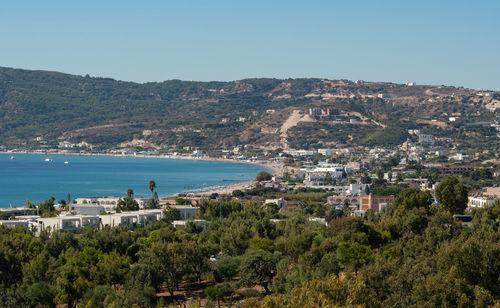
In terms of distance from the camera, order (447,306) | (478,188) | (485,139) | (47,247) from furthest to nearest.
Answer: (485,139)
(478,188)
(47,247)
(447,306)

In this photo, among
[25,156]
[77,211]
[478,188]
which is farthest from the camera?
[25,156]

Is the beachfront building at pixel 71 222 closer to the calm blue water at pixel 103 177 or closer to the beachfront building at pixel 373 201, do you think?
the beachfront building at pixel 373 201

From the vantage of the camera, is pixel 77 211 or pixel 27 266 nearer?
pixel 27 266

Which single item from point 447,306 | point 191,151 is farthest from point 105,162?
point 447,306

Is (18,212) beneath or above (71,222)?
beneath

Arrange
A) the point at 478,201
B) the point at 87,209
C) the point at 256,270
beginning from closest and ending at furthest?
the point at 256,270 → the point at 87,209 → the point at 478,201

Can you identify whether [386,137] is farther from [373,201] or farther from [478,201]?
[373,201]

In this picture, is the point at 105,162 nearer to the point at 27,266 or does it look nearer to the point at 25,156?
the point at 25,156

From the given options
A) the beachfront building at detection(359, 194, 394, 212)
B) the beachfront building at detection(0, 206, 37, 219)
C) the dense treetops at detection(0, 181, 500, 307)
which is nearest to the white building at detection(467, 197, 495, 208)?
the beachfront building at detection(359, 194, 394, 212)

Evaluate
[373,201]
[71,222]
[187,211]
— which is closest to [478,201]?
[373,201]
